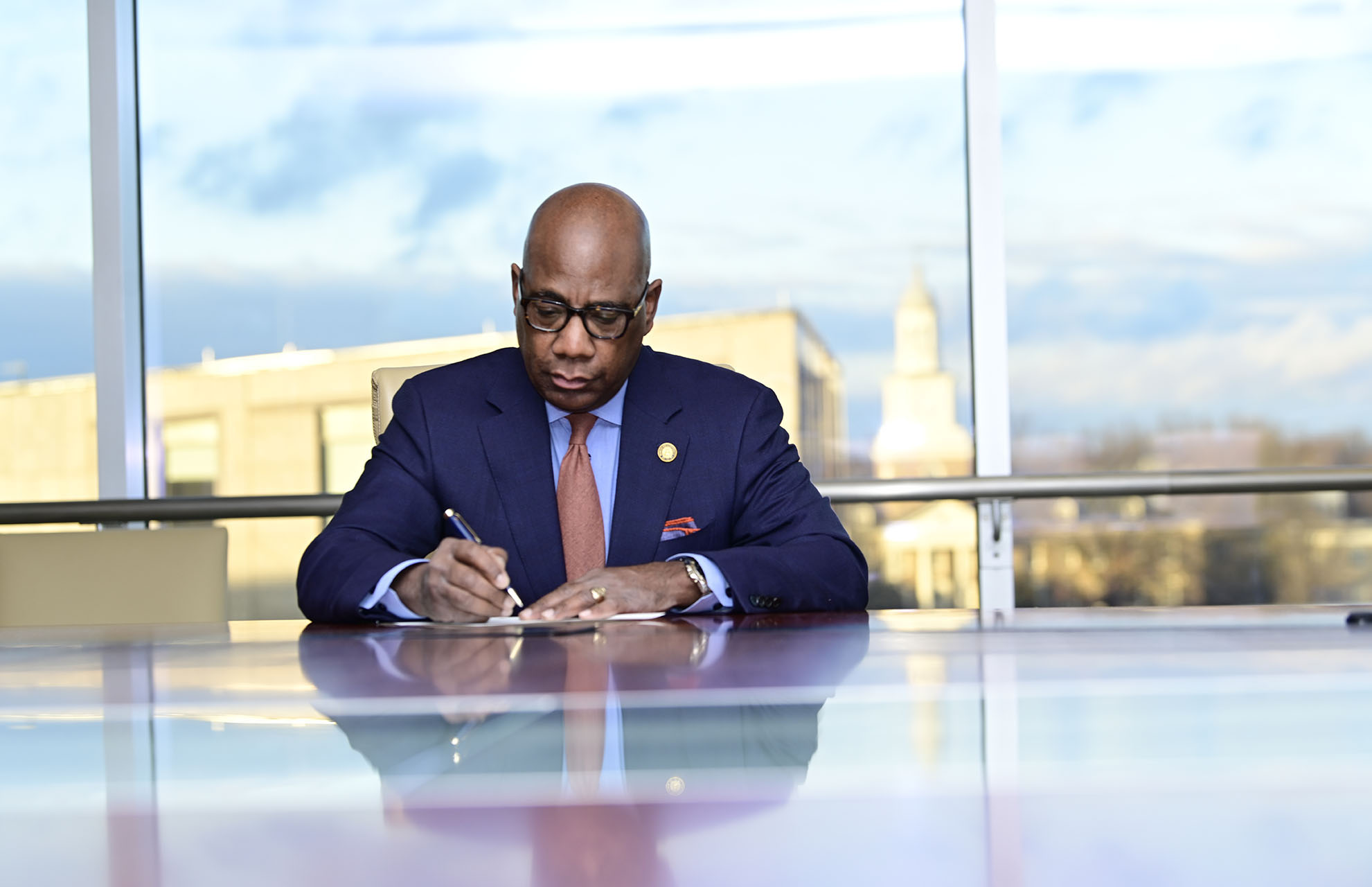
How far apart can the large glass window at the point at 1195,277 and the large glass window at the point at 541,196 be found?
39 cm

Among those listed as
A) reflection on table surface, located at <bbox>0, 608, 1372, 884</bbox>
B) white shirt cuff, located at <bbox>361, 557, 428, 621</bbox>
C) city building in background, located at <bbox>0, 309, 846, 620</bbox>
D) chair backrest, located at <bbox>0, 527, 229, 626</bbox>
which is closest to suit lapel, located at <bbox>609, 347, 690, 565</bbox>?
white shirt cuff, located at <bbox>361, 557, 428, 621</bbox>

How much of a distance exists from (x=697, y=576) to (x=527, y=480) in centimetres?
43

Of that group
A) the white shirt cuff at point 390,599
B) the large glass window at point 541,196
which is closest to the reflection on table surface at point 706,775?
the white shirt cuff at point 390,599

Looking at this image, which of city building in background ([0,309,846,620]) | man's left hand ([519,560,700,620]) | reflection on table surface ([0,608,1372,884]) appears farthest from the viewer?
city building in background ([0,309,846,620])

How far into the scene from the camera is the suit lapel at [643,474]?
1.81 metres

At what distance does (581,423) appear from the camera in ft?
6.33

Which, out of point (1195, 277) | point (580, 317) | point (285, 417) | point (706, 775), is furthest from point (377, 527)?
point (1195, 277)

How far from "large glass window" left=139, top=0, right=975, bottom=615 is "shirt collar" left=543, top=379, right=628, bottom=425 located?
2338 mm

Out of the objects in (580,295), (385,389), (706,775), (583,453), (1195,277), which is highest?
(1195,277)

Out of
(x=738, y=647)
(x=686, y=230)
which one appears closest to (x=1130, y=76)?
(x=686, y=230)

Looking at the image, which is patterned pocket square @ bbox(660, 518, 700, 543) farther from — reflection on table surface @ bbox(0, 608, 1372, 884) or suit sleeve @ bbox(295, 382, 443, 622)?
reflection on table surface @ bbox(0, 608, 1372, 884)

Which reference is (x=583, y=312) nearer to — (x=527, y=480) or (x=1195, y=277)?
(x=527, y=480)

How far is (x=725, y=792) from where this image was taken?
0.40 m

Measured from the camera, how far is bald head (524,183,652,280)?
182 cm
